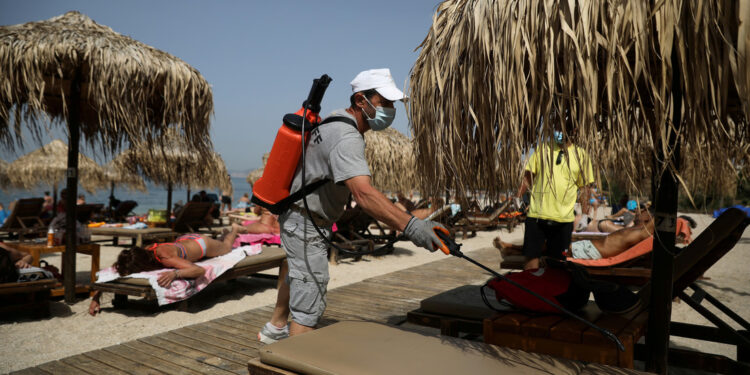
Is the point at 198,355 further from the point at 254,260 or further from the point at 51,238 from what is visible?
the point at 51,238

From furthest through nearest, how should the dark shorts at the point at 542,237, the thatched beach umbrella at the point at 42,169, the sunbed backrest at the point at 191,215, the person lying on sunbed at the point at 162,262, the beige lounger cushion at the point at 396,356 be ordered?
1. the thatched beach umbrella at the point at 42,169
2. the sunbed backrest at the point at 191,215
3. the person lying on sunbed at the point at 162,262
4. the dark shorts at the point at 542,237
5. the beige lounger cushion at the point at 396,356

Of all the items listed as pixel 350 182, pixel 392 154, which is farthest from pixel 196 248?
pixel 392 154

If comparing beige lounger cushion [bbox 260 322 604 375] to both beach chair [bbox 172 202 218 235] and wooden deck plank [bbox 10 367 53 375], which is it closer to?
wooden deck plank [bbox 10 367 53 375]

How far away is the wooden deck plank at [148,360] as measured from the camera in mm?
2596

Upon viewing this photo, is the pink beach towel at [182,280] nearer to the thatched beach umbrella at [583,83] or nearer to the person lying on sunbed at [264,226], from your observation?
the person lying on sunbed at [264,226]

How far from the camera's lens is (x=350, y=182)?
215 centimetres

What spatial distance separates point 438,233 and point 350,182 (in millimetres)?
507

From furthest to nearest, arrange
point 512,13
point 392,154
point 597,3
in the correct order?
point 392,154, point 512,13, point 597,3

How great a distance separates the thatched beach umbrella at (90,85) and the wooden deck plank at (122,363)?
103 inches

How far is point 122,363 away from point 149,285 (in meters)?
2.09

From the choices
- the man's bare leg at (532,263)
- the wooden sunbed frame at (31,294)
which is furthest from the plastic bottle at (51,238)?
the man's bare leg at (532,263)

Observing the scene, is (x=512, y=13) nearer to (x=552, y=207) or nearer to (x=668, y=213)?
(x=668, y=213)

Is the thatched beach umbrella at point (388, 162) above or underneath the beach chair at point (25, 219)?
above

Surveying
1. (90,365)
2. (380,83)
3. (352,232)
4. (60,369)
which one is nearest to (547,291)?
(380,83)
